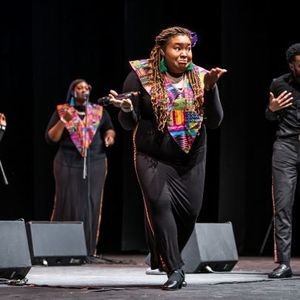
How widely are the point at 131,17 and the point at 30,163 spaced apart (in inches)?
76.1

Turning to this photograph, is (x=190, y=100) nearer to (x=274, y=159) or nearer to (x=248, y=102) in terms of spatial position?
(x=274, y=159)

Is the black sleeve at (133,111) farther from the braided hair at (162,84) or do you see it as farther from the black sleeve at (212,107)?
the black sleeve at (212,107)

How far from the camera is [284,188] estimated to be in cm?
A: 582

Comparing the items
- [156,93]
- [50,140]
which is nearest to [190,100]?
[156,93]

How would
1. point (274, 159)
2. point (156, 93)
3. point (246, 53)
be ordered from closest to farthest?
point (156, 93)
point (274, 159)
point (246, 53)

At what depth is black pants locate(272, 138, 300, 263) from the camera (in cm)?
582

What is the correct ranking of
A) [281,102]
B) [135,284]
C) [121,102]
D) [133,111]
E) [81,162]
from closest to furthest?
[121,102], [133,111], [135,284], [281,102], [81,162]

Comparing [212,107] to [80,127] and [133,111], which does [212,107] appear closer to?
[133,111]

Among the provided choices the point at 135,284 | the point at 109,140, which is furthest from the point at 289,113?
the point at 109,140

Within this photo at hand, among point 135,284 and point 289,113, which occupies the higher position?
point 289,113

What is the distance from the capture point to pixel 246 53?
9.02 meters

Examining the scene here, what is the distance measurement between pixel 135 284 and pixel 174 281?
0.63 metres

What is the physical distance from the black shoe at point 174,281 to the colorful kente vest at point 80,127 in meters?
3.40

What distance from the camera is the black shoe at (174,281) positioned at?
4727 millimetres
